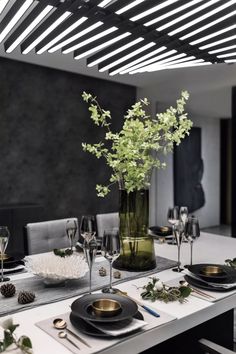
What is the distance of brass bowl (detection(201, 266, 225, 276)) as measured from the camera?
176cm

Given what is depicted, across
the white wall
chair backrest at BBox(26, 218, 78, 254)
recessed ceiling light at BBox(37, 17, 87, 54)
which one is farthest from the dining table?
the white wall

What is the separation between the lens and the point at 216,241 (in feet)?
8.96

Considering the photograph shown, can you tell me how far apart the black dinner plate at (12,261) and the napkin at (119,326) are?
2.89 feet

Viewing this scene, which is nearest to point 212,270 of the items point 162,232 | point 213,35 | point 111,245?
point 111,245

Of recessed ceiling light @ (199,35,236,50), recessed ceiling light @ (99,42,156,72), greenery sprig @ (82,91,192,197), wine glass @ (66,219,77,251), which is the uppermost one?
recessed ceiling light @ (99,42,156,72)

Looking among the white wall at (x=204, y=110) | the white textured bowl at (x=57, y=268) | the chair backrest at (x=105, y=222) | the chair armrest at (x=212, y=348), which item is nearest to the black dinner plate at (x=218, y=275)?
the chair armrest at (x=212, y=348)

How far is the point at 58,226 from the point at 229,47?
2.08 meters

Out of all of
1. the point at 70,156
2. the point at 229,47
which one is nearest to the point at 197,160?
the point at 70,156

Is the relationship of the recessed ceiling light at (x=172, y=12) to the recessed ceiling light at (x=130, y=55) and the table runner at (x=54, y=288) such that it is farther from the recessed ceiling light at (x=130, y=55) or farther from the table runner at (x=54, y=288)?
the table runner at (x=54, y=288)

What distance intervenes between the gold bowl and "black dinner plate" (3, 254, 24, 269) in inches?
39.7

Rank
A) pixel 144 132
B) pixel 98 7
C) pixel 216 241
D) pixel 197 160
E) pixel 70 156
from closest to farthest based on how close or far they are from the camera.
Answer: pixel 144 132 → pixel 98 7 → pixel 216 241 → pixel 70 156 → pixel 197 160

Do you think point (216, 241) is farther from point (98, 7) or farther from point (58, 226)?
point (98, 7)

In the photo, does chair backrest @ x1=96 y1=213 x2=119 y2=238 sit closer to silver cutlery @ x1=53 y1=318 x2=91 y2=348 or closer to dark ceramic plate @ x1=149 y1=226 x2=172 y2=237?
dark ceramic plate @ x1=149 y1=226 x2=172 y2=237

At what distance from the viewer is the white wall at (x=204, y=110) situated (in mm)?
5413
